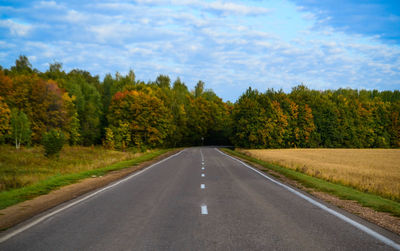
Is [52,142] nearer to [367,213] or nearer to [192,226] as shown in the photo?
[192,226]

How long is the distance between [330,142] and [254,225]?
90.2 metres

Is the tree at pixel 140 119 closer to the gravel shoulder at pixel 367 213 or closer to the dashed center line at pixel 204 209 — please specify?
the gravel shoulder at pixel 367 213

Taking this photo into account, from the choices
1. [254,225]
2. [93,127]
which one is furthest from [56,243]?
[93,127]

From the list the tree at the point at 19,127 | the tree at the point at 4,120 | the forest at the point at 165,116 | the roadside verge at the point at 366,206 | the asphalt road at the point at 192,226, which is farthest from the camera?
the forest at the point at 165,116

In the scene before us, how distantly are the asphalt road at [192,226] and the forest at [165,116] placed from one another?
5158cm

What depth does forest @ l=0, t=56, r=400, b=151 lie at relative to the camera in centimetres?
6206

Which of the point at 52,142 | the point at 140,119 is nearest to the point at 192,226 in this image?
the point at 52,142

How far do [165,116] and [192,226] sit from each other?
217ft

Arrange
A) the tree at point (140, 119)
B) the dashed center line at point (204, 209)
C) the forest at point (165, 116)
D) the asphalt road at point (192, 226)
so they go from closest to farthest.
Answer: the asphalt road at point (192, 226) → the dashed center line at point (204, 209) → the forest at point (165, 116) → the tree at point (140, 119)

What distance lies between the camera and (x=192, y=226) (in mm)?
6891

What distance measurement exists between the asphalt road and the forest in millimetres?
51577

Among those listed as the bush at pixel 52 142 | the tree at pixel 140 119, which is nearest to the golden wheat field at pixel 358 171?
the bush at pixel 52 142

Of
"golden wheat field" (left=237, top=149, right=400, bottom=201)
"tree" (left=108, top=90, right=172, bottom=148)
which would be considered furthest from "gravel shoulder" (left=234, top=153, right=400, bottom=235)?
"tree" (left=108, top=90, right=172, bottom=148)

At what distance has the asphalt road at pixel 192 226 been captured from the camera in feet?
18.3
